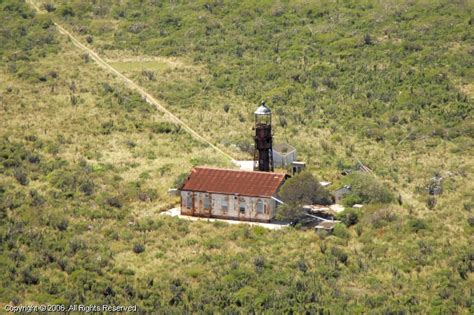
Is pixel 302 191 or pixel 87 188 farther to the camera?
pixel 87 188

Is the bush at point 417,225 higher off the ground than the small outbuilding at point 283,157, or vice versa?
the small outbuilding at point 283,157

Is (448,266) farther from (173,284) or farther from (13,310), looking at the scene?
(13,310)

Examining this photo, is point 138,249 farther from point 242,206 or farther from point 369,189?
point 369,189

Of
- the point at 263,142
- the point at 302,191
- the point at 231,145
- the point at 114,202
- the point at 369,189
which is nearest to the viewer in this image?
the point at 302,191

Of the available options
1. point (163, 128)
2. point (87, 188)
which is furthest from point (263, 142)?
point (163, 128)

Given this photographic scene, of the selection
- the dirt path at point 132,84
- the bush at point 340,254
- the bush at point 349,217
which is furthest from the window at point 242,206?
the dirt path at point 132,84

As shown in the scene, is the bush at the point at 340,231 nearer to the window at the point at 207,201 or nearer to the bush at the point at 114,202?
the window at the point at 207,201
